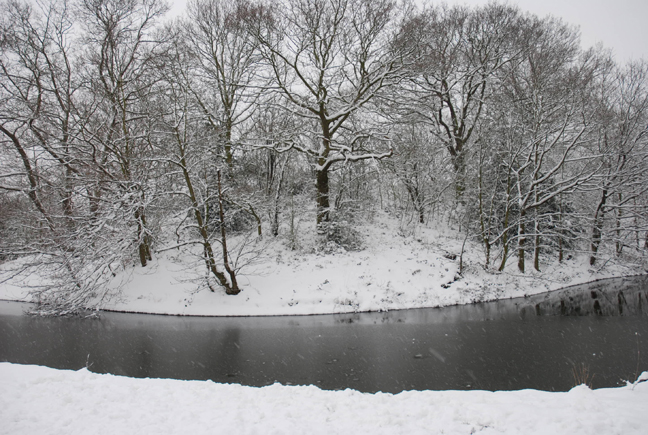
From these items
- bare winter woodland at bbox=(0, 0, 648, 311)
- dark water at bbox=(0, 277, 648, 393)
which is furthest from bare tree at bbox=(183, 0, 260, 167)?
dark water at bbox=(0, 277, 648, 393)

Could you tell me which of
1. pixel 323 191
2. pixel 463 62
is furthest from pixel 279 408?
pixel 463 62

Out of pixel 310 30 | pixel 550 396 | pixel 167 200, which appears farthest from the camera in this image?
pixel 167 200

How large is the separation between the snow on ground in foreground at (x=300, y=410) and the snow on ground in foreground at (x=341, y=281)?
704 centimetres

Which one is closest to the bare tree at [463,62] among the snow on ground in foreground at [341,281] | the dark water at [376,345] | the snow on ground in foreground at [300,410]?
the snow on ground in foreground at [341,281]

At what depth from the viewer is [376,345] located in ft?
32.5

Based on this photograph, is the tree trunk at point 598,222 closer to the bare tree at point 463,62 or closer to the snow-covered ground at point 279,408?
the bare tree at point 463,62

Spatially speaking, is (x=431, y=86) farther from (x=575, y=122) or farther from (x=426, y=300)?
(x=426, y=300)

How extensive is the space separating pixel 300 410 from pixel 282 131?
1335cm

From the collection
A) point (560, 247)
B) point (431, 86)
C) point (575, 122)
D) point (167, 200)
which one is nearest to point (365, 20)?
point (431, 86)

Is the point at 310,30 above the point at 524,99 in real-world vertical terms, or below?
above

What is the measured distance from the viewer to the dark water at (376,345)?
796 cm

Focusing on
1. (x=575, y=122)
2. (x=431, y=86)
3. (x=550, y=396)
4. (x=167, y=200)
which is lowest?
(x=550, y=396)

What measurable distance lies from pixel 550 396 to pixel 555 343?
4.86 metres

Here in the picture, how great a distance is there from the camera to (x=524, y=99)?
16172 mm
